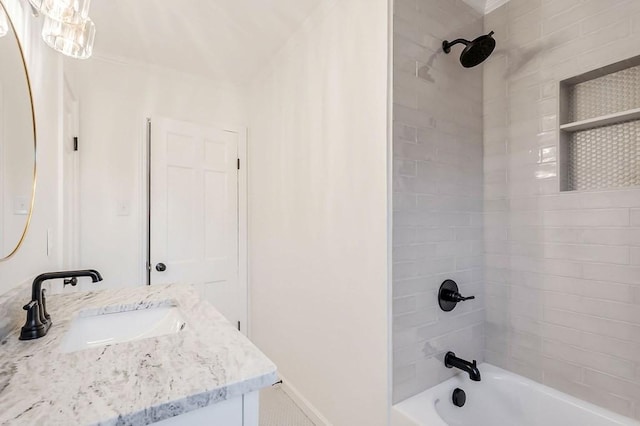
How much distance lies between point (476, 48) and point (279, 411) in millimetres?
2421

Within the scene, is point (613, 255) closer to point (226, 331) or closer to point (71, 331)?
point (226, 331)

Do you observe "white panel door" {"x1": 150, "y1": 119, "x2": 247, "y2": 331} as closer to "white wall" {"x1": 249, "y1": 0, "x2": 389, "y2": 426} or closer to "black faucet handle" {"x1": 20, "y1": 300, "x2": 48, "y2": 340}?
"white wall" {"x1": 249, "y1": 0, "x2": 389, "y2": 426}

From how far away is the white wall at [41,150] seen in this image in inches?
40.7

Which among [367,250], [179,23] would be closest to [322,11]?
[179,23]

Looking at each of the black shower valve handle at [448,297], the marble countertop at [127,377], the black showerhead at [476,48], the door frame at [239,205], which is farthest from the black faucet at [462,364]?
the door frame at [239,205]

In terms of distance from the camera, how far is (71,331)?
949 mm

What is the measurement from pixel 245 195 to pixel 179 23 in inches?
53.7

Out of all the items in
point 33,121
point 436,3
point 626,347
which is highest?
point 436,3

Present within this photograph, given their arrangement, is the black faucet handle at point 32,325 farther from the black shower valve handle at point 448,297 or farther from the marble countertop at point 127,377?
the black shower valve handle at point 448,297

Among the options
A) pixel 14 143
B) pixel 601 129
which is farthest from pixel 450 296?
pixel 14 143

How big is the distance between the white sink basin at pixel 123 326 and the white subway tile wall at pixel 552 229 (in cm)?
169

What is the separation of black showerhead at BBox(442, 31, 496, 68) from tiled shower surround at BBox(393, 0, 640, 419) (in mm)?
107

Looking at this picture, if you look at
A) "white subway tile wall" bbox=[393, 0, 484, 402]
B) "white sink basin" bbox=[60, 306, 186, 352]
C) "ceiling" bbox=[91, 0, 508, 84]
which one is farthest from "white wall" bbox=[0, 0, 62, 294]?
"white subway tile wall" bbox=[393, 0, 484, 402]

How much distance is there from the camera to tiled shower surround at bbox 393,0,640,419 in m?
1.33
